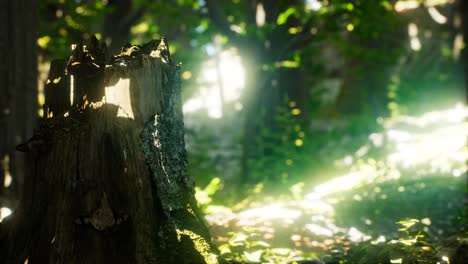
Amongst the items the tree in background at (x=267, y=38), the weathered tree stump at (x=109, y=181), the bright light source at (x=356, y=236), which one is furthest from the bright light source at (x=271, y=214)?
the tree in background at (x=267, y=38)

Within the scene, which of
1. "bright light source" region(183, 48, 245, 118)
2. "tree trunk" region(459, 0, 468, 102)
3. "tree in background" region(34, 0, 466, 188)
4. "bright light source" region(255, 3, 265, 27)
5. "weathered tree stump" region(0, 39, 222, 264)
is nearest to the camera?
"weathered tree stump" region(0, 39, 222, 264)

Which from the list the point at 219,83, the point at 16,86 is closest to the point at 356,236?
the point at 16,86

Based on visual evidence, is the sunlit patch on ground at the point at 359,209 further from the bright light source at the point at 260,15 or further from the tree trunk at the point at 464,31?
the tree trunk at the point at 464,31

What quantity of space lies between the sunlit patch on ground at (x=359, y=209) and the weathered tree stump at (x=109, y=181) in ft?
2.44

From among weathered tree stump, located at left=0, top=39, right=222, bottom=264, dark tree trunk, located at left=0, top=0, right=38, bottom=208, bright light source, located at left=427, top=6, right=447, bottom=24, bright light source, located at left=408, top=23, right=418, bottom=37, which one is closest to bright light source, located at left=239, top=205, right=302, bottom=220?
weathered tree stump, located at left=0, top=39, right=222, bottom=264

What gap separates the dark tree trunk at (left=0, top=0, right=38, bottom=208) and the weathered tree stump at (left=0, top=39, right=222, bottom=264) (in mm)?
1726

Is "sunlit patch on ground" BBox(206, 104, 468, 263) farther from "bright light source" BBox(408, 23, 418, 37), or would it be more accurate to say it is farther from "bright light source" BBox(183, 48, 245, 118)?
"bright light source" BBox(408, 23, 418, 37)

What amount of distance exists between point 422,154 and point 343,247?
3712mm

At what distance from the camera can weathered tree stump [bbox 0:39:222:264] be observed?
2.58 metres

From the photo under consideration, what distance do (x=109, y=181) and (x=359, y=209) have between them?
3.81 m

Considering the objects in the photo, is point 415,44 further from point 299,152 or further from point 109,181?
point 109,181

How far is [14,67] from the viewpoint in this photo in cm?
450

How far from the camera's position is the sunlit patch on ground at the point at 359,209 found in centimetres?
410

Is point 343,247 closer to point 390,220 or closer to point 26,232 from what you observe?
point 390,220
